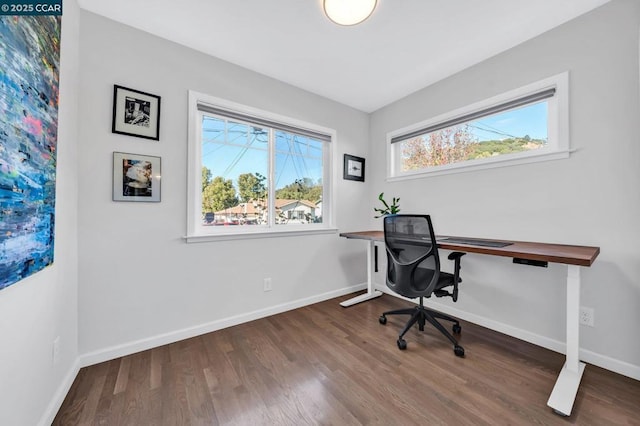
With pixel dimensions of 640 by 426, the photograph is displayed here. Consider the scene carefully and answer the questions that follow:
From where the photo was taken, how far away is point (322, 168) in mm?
3104

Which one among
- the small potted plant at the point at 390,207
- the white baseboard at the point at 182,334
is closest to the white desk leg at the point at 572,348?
the small potted plant at the point at 390,207

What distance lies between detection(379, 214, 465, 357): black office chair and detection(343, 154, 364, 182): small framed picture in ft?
4.07

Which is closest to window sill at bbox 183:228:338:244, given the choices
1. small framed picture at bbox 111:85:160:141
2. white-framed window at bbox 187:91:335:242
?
white-framed window at bbox 187:91:335:242

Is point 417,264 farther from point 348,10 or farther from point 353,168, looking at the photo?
point 348,10

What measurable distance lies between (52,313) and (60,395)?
472 millimetres

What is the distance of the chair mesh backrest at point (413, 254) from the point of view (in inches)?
75.0

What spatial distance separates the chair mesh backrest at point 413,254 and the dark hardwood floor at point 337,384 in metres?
0.48

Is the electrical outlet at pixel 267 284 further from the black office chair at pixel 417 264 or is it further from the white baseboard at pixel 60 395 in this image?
the white baseboard at pixel 60 395

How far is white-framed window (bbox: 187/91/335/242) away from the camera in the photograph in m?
2.19

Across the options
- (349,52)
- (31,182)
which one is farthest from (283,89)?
(31,182)

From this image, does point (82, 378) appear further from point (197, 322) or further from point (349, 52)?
point (349, 52)

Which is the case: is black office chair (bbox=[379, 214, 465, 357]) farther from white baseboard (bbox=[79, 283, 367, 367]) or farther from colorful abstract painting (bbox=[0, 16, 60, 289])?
colorful abstract painting (bbox=[0, 16, 60, 289])

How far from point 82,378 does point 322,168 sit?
8.96 feet

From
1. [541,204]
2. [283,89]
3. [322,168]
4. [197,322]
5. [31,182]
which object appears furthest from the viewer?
[322,168]
